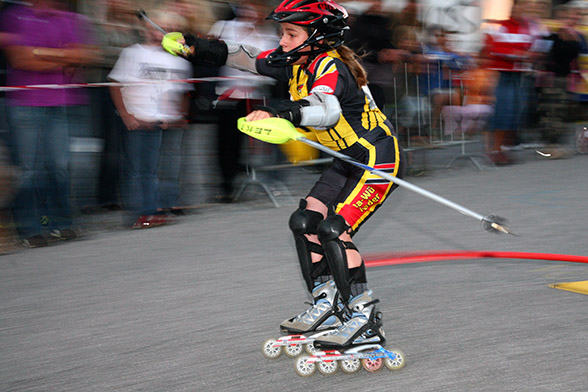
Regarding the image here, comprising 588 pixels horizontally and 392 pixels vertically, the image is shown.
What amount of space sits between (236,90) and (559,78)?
18.5 ft

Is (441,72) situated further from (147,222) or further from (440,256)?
(440,256)

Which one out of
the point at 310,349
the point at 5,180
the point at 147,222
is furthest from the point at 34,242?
the point at 310,349

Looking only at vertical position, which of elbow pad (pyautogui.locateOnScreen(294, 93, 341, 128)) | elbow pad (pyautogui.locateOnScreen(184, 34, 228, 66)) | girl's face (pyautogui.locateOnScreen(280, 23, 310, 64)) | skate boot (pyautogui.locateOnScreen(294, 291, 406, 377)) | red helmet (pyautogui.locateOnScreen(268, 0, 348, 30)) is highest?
red helmet (pyautogui.locateOnScreen(268, 0, 348, 30))

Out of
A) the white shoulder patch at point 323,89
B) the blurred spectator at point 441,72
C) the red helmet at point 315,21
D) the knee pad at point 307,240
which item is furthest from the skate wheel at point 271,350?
the blurred spectator at point 441,72

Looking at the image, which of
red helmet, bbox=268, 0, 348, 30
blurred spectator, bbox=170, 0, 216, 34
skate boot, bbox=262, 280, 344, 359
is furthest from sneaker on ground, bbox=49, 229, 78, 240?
red helmet, bbox=268, 0, 348, 30

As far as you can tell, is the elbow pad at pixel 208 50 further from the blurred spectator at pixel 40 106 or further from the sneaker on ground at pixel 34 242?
the sneaker on ground at pixel 34 242

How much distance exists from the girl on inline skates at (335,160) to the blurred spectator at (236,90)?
4.28 meters

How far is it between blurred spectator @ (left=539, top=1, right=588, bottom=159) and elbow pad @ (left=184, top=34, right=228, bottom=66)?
26.7 feet

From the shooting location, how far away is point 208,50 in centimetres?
524

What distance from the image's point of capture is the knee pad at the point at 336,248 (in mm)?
4332

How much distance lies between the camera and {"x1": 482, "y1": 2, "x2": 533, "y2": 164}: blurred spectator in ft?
38.2

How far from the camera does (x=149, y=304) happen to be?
5.82 m

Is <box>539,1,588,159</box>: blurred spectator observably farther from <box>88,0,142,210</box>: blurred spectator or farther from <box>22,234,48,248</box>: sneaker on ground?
<box>22,234,48,248</box>: sneaker on ground

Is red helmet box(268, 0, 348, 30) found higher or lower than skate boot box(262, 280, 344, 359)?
higher
